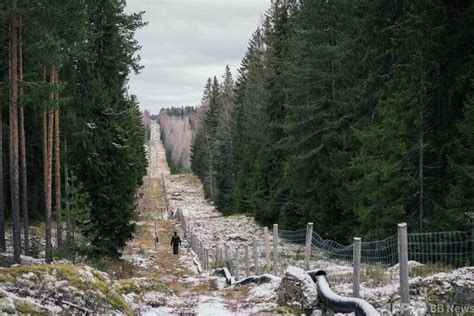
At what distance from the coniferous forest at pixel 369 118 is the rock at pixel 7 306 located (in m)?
12.0

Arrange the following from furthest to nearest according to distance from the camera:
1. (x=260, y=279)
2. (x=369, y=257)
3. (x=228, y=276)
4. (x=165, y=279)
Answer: (x=165, y=279) → (x=228, y=276) → (x=369, y=257) → (x=260, y=279)

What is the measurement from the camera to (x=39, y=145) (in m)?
31.8

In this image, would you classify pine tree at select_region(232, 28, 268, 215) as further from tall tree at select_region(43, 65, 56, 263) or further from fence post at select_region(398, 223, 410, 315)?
fence post at select_region(398, 223, 410, 315)

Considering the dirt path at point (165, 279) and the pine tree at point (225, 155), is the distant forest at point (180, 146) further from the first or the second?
the dirt path at point (165, 279)

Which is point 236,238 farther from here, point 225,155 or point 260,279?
point 225,155

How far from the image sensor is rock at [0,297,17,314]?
5.71 metres

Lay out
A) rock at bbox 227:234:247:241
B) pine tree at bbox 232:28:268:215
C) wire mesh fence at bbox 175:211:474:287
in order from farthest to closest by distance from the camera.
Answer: pine tree at bbox 232:28:268:215
rock at bbox 227:234:247:241
wire mesh fence at bbox 175:211:474:287

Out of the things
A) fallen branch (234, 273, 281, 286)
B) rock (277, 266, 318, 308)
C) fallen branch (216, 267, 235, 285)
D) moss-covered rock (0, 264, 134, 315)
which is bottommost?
fallen branch (216, 267, 235, 285)

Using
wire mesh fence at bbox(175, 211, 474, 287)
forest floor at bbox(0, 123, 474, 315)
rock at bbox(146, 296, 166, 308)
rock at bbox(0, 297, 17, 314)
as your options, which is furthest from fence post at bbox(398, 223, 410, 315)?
rock at bbox(146, 296, 166, 308)

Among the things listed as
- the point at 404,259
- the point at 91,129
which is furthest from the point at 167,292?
the point at 91,129

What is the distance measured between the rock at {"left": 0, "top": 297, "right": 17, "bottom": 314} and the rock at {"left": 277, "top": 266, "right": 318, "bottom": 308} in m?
4.97

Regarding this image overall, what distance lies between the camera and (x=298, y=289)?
8320mm

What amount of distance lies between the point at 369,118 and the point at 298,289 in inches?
558

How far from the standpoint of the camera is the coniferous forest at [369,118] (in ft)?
49.6
